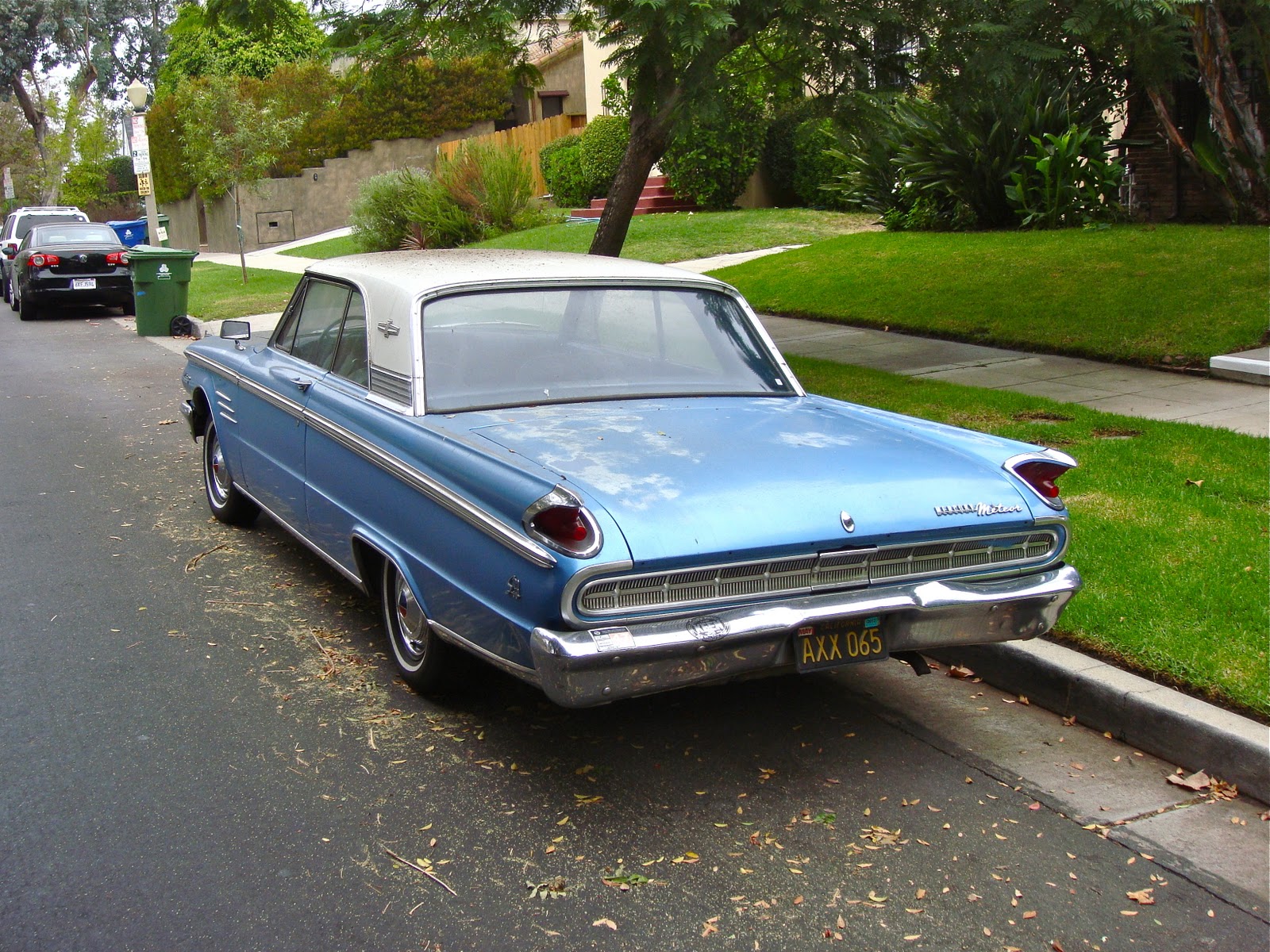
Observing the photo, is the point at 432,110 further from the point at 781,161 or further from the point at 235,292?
the point at 235,292

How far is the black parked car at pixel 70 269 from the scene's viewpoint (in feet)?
65.5

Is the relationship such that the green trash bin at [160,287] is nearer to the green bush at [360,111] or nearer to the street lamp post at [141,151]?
the street lamp post at [141,151]

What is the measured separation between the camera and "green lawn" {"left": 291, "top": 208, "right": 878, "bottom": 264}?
19312 mm

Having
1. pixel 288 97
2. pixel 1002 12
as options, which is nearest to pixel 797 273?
pixel 1002 12

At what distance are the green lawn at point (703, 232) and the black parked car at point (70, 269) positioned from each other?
19.4 feet

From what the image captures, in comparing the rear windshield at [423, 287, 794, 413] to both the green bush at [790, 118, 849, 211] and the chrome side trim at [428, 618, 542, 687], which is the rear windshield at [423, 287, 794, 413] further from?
the green bush at [790, 118, 849, 211]

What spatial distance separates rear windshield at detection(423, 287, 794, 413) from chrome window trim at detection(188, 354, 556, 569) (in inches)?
11.9

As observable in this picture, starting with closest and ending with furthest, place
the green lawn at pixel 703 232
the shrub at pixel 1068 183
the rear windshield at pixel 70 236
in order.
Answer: the shrub at pixel 1068 183, the green lawn at pixel 703 232, the rear windshield at pixel 70 236

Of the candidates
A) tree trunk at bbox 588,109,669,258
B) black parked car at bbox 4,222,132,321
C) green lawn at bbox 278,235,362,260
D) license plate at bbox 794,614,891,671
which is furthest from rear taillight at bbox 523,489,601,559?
green lawn at bbox 278,235,362,260

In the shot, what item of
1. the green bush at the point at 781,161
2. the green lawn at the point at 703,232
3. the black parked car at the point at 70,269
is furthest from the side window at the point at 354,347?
the green bush at the point at 781,161

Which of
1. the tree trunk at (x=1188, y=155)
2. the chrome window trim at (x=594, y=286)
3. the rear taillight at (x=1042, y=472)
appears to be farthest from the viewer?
the tree trunk at (x=1188, y=155)

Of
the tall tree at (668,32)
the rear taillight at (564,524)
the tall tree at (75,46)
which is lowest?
the rear taillight at (564,524)

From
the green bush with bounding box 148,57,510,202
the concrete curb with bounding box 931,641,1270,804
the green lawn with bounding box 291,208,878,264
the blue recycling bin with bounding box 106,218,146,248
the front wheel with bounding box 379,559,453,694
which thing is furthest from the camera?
the blue recycling bin with bounding box 106,218,146,248

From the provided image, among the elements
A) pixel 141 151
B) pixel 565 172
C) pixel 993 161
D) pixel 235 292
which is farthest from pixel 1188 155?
pixel 141 151
